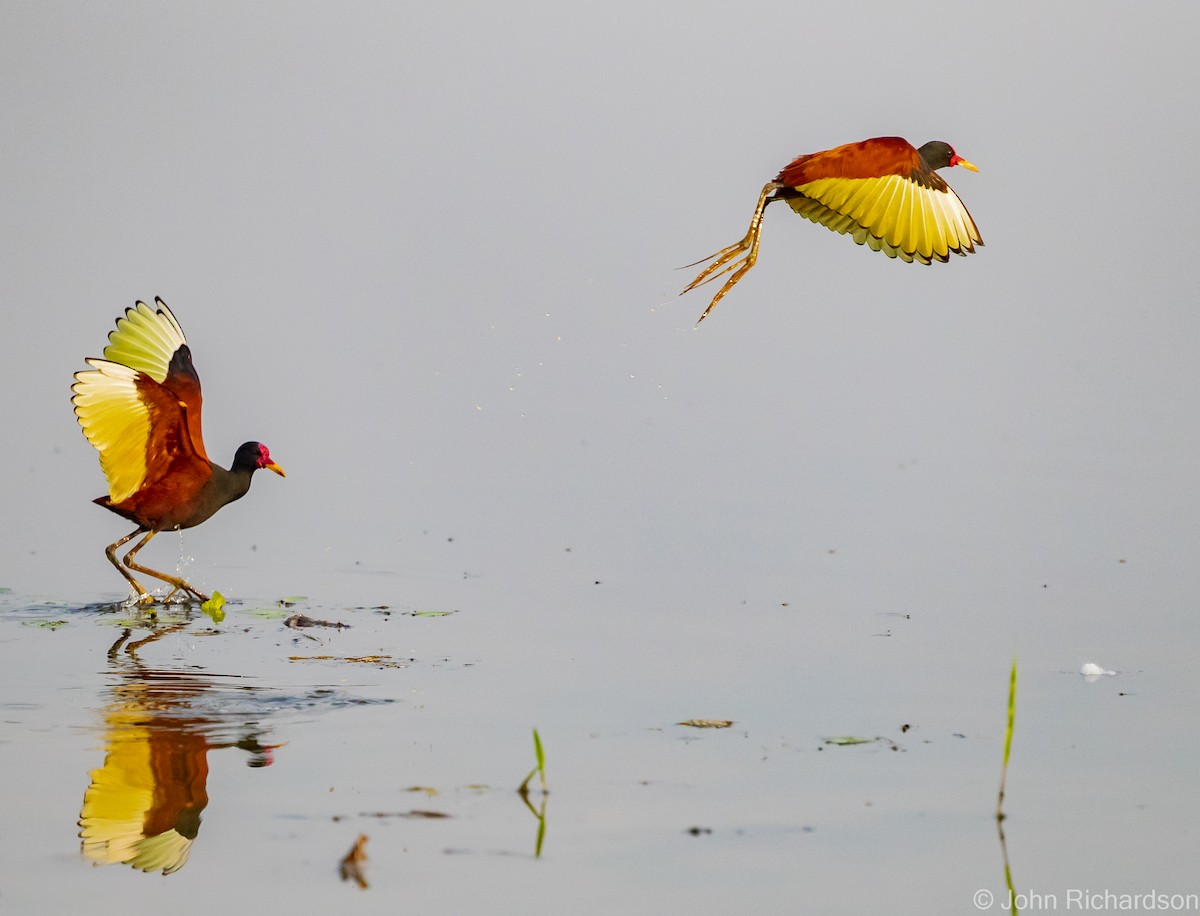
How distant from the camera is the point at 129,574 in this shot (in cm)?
764

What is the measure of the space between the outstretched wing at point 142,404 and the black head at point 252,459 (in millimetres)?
285

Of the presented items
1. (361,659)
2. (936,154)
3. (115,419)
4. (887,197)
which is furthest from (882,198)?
(115,419)

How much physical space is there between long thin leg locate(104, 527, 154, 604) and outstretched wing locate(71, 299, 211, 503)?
0.23 m

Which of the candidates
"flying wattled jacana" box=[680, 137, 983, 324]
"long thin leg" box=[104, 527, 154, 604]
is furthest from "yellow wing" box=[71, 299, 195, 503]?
"flying wattled jacana" box=[680, 137, 983, 324]

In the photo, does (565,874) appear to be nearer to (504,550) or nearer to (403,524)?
(504,550)

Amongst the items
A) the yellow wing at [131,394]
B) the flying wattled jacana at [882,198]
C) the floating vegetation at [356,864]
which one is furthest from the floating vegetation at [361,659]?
the floating vegetation at [356,864]

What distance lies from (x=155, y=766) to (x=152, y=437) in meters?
2.77

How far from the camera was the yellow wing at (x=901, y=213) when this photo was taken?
612 centimetres

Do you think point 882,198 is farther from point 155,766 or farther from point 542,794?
point 155,766

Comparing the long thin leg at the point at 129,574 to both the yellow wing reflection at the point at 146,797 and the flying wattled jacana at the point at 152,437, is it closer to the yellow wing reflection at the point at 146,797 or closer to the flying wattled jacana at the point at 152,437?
the flying wattled jacana at the point at 152,437

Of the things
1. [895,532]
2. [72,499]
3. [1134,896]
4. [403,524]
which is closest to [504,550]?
[403,524]

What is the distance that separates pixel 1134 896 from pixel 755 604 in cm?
294

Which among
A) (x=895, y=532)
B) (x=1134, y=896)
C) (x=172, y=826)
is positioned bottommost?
(x=1134, y=896)

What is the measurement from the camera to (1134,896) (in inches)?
172
